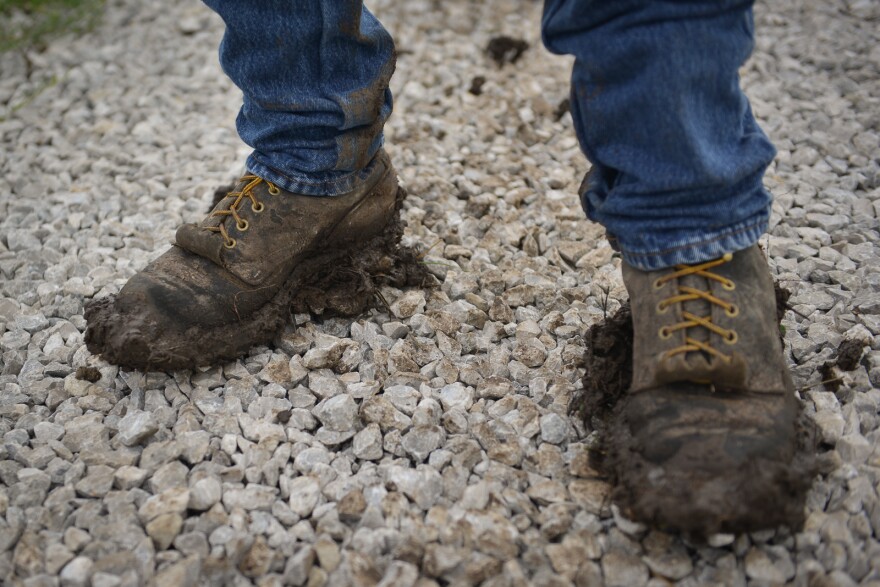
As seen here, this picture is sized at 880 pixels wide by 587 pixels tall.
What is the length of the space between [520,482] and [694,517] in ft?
1.15

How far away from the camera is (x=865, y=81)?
9.40 feet

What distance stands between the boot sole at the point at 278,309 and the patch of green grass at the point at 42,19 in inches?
80.4

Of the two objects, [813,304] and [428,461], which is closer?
[428,461]

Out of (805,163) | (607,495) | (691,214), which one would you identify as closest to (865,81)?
(805,163)

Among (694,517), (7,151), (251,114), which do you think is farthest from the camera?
(7,151)

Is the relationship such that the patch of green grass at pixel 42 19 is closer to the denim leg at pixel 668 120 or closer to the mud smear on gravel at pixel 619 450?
the denim leg at pixel 668 120

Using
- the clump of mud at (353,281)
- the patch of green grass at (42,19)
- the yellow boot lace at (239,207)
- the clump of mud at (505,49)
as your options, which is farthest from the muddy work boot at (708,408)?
the patch of green grass at (42,19)

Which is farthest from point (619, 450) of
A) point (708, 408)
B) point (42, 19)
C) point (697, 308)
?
point (42, 19)

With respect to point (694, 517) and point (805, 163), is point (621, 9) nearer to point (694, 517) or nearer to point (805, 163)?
point (694, 517)

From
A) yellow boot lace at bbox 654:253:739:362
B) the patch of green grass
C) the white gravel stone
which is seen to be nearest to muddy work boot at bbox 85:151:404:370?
the white gravel stone

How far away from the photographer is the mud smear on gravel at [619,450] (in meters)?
1.24

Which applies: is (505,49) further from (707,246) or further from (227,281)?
(707,246)

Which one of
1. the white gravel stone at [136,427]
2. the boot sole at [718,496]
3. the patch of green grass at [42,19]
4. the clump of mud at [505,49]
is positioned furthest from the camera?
the patch of green grass at [42,19]

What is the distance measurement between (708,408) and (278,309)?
96cm
